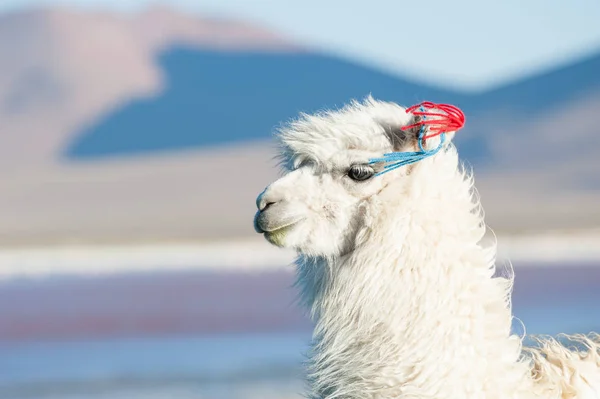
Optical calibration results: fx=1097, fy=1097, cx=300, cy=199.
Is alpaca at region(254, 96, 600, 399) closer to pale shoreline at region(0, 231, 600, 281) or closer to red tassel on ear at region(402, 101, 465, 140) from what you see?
red tassel on ear at region(402, 101, 465, 140)

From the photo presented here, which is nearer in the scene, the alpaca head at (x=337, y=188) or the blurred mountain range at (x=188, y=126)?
the alpaca head at (x=337, y=188)

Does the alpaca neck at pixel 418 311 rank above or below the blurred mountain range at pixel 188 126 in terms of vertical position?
below

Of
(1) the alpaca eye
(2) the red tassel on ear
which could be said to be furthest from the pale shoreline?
(1) the alpaca eye

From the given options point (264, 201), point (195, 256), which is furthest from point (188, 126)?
point (264, 201)

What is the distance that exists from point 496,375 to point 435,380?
17 centimetres

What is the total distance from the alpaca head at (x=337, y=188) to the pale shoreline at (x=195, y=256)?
57.2ft

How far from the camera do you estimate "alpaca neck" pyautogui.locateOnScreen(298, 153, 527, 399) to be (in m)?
2.98

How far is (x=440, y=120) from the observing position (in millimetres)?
3197

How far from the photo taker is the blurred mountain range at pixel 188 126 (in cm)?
4725

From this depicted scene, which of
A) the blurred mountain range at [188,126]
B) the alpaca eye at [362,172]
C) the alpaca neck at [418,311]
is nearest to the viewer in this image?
the alpaca neck at [418,311]

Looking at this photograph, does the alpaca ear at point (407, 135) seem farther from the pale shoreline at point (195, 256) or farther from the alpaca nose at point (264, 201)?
the pale shoreline at point (195, 256)

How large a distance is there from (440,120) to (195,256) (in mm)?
24154

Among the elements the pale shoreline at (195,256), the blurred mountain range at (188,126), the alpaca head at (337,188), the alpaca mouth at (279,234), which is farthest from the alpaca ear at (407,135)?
the blurred mountain range at (188,126)

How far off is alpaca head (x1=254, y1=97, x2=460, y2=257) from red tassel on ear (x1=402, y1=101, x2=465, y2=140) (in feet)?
0.09
